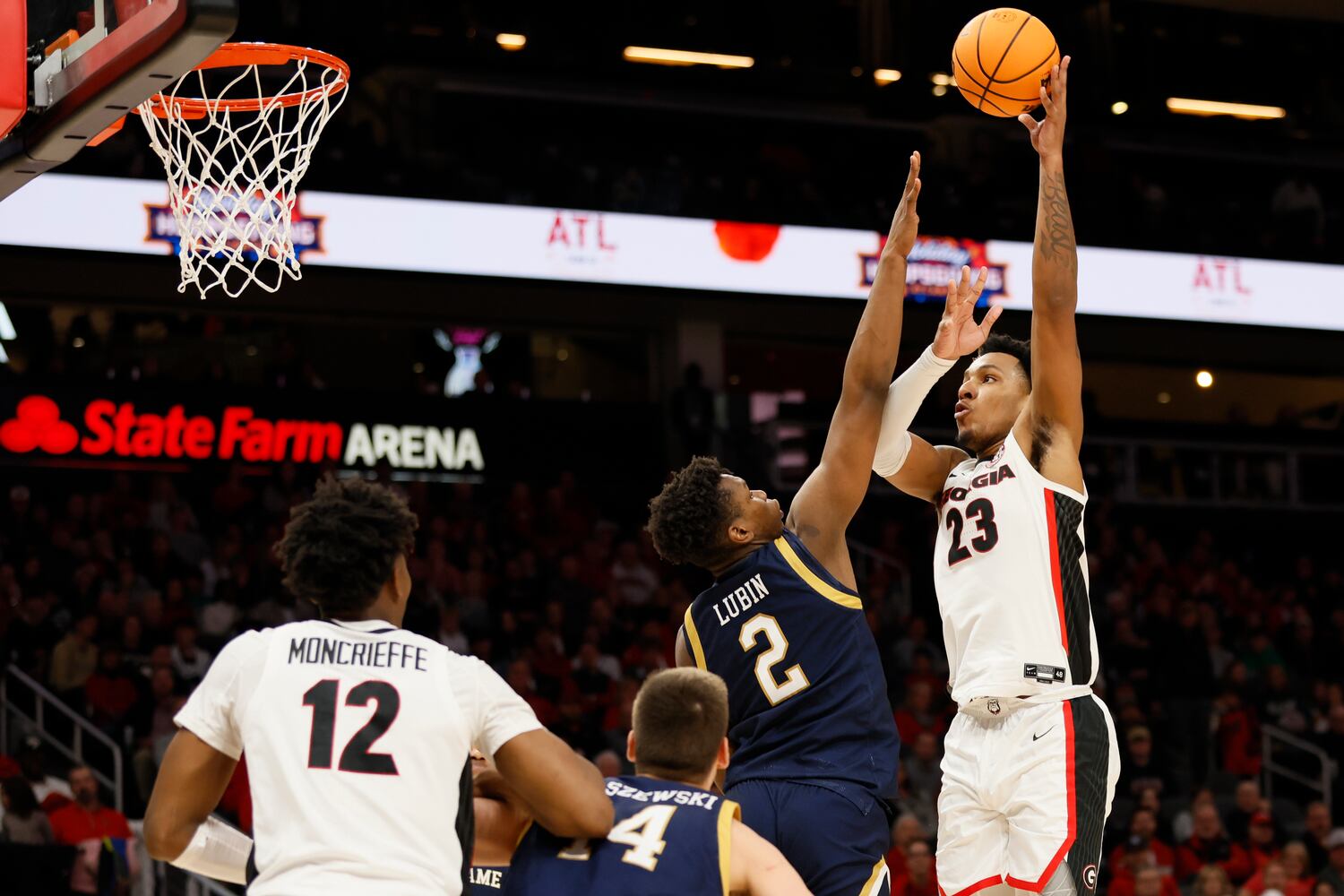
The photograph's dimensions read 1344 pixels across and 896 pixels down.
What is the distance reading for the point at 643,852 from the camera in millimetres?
3631

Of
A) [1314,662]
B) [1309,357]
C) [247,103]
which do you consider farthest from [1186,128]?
[247,103]

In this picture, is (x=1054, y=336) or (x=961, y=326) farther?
(x=961, y=326)

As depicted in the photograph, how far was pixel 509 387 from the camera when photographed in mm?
18875

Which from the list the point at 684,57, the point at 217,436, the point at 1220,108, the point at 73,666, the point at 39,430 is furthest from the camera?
the point at 1220,108

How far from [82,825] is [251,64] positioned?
5.58 metres

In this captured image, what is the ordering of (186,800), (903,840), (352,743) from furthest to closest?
(903,840) → (186,800) → (352,743)

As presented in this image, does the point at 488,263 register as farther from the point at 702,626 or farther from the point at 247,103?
the point at 702,626

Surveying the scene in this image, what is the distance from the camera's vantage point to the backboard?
4.59m

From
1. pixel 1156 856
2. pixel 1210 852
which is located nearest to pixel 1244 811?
pixel 1210 852

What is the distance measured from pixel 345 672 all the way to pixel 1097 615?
1459cm

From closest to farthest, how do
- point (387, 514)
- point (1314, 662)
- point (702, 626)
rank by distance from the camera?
point (387, 514), point (702, 626), point (1314, 662)

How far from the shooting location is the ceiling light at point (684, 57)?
2050 centimetres

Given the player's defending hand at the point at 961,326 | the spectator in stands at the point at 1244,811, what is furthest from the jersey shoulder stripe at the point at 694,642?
the spectator in stands at the point at 1244,811

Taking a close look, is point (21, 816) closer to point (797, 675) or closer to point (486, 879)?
point (486, 879)
